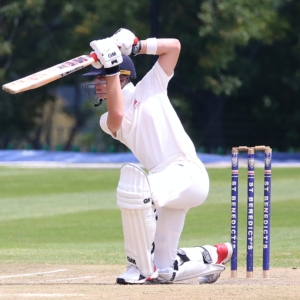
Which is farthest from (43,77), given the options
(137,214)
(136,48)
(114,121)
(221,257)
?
(221,257)

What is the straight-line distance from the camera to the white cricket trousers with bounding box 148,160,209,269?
16.2 ft

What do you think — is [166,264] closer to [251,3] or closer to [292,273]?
[292,273]

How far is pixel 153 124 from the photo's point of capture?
4.95 meters

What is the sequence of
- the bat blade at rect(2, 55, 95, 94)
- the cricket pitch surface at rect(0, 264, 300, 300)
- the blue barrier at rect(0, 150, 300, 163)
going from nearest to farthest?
1. the cricket pitch surface at rect(0, 264, 300, 300)
2. the bat blade at rect(2, 55, 95, 94)
3. the blue barrier at rect(0, 150, 300, 163)

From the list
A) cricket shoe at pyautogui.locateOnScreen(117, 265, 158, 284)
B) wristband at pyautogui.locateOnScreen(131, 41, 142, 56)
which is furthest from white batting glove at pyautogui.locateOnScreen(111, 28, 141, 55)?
cricket shoe at pyautogui.locateOnScreen(117, 265, 158, 284)

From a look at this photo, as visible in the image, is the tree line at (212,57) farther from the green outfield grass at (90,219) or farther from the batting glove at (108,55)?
the batting glove at (108,55)

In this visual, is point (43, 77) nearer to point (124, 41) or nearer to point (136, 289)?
point (124, 41)

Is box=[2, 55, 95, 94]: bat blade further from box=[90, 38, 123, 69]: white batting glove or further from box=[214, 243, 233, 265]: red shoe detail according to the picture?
box=[214, 243, 233, 265]: red shoe detail

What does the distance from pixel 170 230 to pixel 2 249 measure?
3.46 m

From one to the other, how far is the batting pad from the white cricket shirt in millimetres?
221

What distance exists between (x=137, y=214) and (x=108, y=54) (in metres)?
0.93

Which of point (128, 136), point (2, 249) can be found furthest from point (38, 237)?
point (128, 136)

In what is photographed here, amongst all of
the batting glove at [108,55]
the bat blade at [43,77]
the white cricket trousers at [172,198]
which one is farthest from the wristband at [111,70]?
the white cricket trousers at [172,198]

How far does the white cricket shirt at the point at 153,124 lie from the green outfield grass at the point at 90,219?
2.21 m
